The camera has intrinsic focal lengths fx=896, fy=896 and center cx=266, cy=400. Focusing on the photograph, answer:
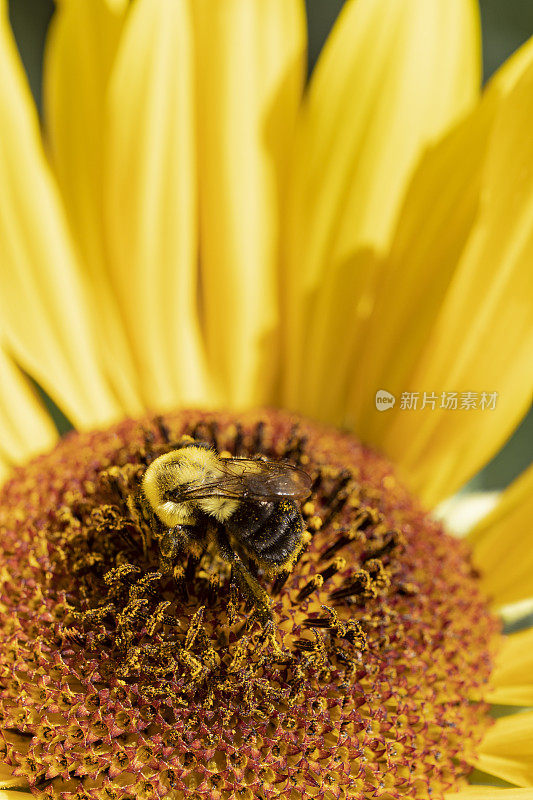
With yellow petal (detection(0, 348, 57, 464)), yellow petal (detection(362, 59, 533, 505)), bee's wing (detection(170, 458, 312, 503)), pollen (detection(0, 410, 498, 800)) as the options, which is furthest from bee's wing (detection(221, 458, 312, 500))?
yellow petal (detection(0, 348, 57, 464))

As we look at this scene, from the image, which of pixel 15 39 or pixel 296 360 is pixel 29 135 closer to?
Answer: pixel 15 39

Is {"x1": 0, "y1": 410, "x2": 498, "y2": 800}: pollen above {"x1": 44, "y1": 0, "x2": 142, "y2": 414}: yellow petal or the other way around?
the other way around

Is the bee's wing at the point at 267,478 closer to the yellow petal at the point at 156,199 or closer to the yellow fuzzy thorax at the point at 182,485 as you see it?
the yellow fuzzy thorax at the point at 182,485

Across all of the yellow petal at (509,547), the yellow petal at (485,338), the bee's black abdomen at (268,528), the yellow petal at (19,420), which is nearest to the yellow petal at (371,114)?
the yellow petal at (485,338)

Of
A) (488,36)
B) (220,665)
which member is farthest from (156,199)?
(220,665)

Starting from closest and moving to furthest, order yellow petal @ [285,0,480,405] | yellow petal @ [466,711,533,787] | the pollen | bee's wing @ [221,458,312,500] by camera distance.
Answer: bee's wing @ [221,458,312,500] → the pollen → yellow petal @ [466,711,533,787] → yellow petal @ [285,0,480,405]

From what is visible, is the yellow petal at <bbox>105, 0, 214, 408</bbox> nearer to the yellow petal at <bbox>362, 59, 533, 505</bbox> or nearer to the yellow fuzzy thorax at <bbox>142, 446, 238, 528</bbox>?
the yellow petal at <bbox>362, 59, 533, 505</bbox>

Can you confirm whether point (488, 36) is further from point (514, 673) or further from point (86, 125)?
point (514, 673)
